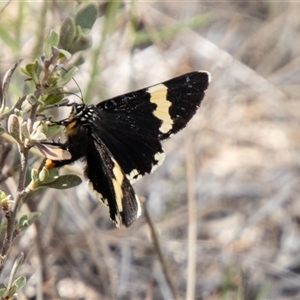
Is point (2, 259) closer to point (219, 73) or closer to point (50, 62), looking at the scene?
point (50, 62)

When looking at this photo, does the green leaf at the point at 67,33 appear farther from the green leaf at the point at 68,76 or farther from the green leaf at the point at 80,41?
the green leaf at the point at 68,76

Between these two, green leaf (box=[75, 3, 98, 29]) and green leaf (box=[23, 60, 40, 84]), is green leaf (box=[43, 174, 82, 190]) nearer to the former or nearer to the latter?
green leaf (box=[23, 60, 40, 84])

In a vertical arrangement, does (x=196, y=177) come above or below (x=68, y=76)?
below

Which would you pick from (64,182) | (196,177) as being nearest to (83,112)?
(64,182)

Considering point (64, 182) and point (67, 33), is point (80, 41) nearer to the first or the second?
point (67, 33)

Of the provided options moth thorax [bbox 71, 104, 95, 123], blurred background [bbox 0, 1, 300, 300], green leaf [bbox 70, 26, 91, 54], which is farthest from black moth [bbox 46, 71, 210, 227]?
blurred background [bbox 0, 1, 300, 300]

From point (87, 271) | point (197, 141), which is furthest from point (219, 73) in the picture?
point (87, 271)
